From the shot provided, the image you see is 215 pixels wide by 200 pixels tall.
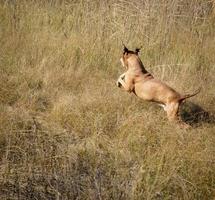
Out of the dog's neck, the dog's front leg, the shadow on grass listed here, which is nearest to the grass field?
the shadow on grass

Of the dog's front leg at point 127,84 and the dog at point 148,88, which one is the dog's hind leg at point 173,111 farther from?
the dog's front leg at point 127,84

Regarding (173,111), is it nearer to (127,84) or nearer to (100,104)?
(127,84)

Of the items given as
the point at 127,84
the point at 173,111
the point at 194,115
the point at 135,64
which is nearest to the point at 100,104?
→ the point at 127,84

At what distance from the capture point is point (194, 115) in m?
6.09

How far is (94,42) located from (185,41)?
1.56 metres

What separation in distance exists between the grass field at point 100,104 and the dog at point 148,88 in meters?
0.16

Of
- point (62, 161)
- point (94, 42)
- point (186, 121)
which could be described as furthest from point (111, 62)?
point (62, 161)

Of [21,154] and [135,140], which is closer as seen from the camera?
[21,154]

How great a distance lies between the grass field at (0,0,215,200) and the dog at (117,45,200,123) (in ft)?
0.53

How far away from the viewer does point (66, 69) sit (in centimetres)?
689

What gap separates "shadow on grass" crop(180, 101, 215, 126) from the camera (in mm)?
5968

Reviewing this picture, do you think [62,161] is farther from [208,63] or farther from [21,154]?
[208,63]

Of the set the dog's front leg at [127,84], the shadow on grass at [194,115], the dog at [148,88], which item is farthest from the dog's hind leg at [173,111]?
the dog's front leg at [127,84]

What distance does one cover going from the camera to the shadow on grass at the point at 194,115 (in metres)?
5.97
